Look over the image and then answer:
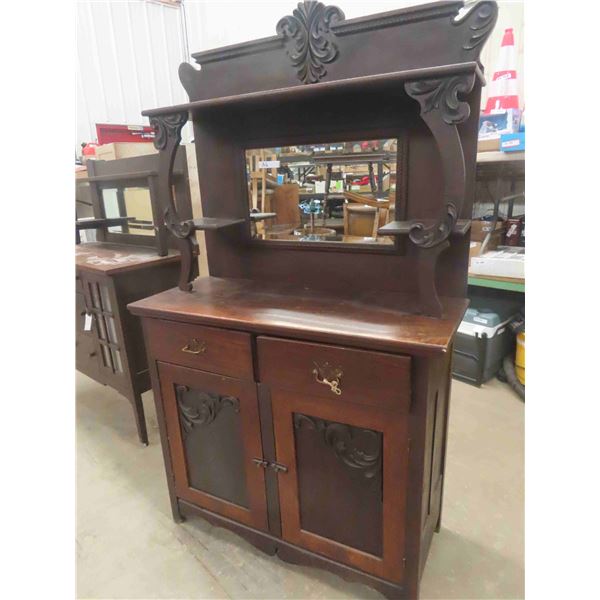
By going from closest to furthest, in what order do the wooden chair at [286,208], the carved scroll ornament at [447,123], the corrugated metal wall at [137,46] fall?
the carved scroll ornament at [447,123]
the wooden chair at [286,208]
the corrugated metal wall at [137,46]

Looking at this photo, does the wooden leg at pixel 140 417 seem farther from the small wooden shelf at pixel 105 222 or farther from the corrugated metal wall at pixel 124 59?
the corrugated metal wall at pixel 124 59

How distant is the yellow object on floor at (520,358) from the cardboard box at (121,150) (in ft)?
7.62

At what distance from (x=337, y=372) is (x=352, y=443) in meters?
0.20

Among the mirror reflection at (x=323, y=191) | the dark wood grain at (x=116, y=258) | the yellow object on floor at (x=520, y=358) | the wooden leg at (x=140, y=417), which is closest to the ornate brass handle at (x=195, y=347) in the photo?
the mirror reflection at (x=323, y=191)

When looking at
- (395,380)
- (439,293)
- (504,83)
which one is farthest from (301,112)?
(504,83)

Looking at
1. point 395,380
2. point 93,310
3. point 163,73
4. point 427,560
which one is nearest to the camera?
point 395,380

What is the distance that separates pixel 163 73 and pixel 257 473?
10.3 feet

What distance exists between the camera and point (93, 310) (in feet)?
5.92

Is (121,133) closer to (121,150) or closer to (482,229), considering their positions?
(121,150)

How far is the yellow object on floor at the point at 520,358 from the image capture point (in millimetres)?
2096

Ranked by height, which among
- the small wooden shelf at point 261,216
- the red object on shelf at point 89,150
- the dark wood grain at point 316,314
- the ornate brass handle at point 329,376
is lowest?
→ the ornate brass handle at point 329,376

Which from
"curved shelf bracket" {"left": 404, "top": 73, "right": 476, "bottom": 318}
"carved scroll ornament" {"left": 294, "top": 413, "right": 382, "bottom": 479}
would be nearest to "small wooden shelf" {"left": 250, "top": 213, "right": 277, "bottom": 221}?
"curved shelf bracket" {"left": 404, "top": 73, "right": 476, "bottom": 318}

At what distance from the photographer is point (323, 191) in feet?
3.95

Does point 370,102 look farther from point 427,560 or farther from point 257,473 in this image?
point 427,560
